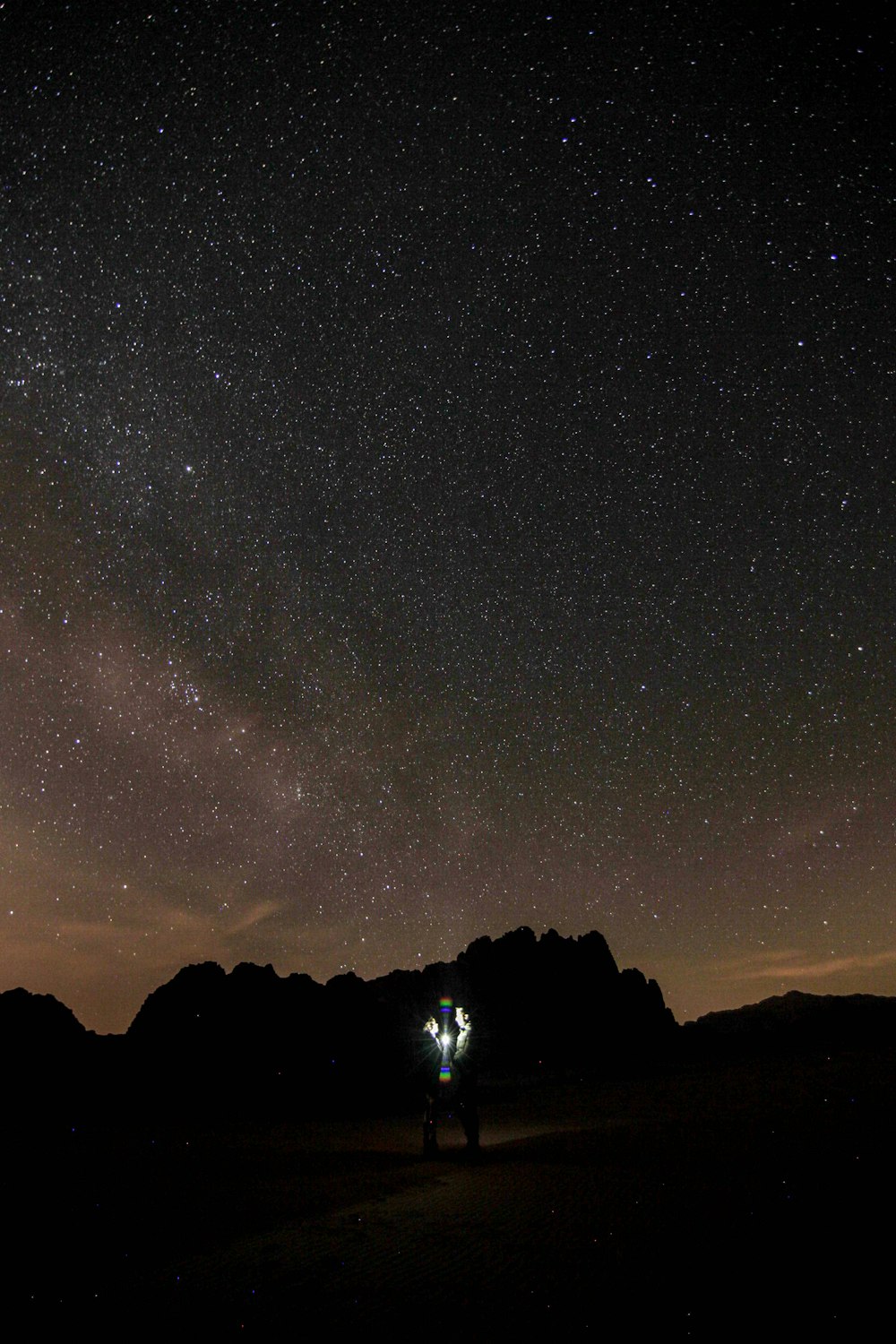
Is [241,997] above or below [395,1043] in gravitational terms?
above

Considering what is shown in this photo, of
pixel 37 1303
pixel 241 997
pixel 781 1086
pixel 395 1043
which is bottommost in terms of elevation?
pixel 37 1303

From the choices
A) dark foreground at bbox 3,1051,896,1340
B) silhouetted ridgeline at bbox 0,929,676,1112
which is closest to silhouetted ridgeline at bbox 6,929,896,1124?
silhouetted ridgeline at bbox 0,929,676,1112

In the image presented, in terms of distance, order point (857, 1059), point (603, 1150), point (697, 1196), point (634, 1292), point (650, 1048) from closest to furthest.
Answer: point (634, 1292)
point (697, 1196)
point (603, 1150)
point (857, 1059)
point (650, 1048)

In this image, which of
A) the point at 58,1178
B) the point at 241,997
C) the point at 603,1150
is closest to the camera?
the point at 58,1178

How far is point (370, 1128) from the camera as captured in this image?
23891mm

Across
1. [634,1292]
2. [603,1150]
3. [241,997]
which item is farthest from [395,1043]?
[634,1292]

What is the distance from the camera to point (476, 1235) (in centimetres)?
821

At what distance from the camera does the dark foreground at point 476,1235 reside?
6113 mm

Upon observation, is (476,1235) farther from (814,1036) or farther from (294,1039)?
(814,1036)

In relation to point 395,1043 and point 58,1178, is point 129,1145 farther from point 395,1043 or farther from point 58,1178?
point 395,1043

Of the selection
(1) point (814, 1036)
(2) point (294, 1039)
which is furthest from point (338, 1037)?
(1) point (814, 1036)

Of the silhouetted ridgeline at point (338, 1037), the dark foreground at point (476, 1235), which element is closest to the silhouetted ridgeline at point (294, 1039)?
the silhouetted ridgeline at point (338, 1037)

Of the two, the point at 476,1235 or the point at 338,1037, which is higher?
the point at 338,1037

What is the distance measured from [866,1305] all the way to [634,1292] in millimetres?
1770
